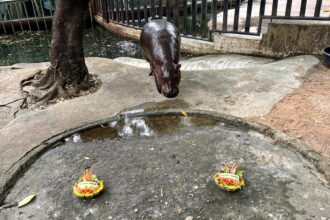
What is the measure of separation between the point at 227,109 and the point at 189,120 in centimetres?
65

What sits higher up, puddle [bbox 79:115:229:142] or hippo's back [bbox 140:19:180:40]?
hippo's back [bbox 140:19:180:40]

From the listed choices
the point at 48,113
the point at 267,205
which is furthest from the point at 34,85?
the point at 267,205

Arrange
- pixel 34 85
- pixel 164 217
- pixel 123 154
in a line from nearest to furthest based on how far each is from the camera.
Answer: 1. pixel 164 217
2. pixel 123 154
3. pixel 34 85

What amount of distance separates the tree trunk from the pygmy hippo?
1.29 metres

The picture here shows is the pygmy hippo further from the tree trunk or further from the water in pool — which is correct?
the water in pool

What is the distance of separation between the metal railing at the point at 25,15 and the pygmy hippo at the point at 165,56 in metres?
8.46

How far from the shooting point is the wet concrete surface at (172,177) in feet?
11.3

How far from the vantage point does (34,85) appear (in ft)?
21.6

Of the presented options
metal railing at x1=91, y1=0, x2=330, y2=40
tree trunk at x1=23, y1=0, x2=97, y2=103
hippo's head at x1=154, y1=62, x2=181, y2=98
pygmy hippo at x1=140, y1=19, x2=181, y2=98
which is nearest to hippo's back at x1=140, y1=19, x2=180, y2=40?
pygmy hippo at x1=140, y1=19, x2=181, y2=98

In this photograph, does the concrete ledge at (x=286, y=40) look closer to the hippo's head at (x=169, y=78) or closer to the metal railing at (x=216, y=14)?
the metal railing at (x=216, y=14)

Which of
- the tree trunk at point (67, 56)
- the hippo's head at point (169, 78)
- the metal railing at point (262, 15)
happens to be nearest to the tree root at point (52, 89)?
the tree trunk at point (67, 56)

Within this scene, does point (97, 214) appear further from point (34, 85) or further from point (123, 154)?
point (34, 85)

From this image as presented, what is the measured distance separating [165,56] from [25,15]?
32.3 ft

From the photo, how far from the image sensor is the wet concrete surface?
343 cm
